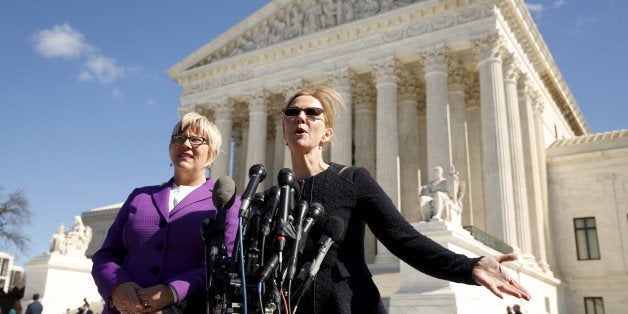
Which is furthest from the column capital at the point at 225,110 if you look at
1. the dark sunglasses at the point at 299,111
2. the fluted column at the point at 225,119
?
the dark sunglasses at the point at 299,111

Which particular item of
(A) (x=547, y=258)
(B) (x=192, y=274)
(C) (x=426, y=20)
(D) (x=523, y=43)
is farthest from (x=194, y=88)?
(B) (x=192, y=274)

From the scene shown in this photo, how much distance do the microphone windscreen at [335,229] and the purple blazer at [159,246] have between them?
911mm

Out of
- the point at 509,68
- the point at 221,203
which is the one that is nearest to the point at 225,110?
the point at 509,68

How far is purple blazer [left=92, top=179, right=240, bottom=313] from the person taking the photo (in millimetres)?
3607

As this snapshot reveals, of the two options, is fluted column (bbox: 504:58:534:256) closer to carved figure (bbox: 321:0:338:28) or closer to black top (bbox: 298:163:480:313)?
carved figure (bbox: 321:0:338:28)

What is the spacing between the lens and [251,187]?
2879mm

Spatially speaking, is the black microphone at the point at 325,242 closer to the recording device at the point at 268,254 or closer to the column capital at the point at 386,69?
the recording device at the point at 268,254

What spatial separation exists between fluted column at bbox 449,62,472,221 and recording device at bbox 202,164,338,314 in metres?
26.9

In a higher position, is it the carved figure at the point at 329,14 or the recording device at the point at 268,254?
the carved figure at the point at 329,14

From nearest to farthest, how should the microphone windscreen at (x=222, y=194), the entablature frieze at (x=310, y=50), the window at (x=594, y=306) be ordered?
1. the microphone windscreen at (x=222, y=194)
2. the window at (x=594, y=306)
3. the entablature frieze at (x=310, y=50)

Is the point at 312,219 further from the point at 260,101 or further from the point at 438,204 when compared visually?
the point at 260,101

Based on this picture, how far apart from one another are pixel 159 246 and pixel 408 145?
90.7 feet

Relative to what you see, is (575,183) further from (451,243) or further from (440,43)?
(451,243)

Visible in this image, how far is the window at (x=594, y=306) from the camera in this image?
26734 mm
